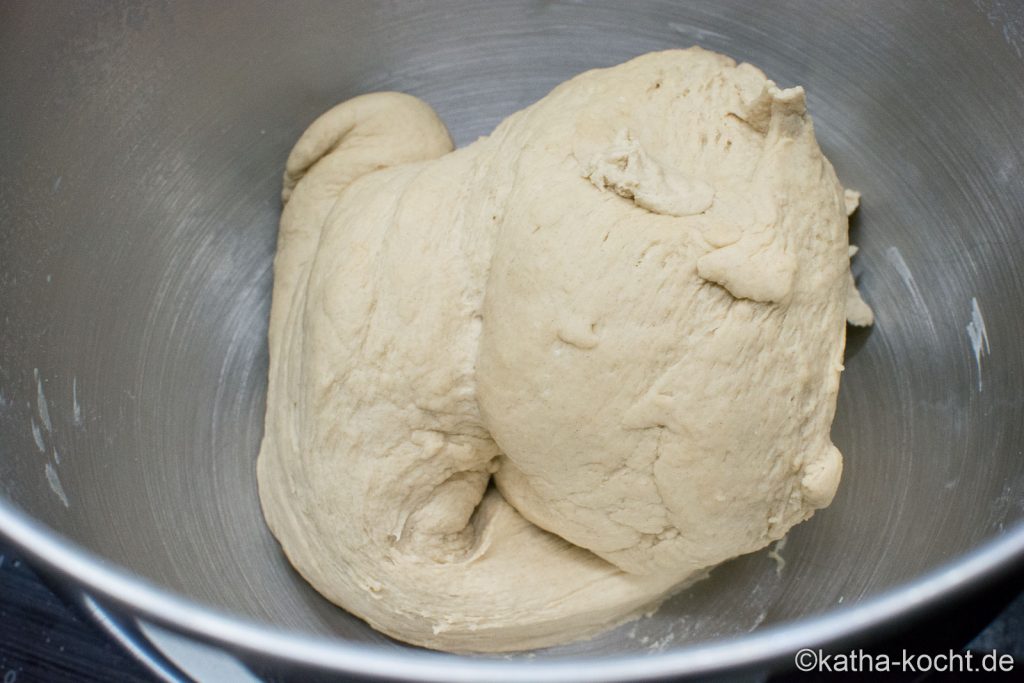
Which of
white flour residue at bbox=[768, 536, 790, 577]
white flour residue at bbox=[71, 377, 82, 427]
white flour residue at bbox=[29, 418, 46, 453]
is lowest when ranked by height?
white flour residue at bbox=[768, 536, 790, 577]

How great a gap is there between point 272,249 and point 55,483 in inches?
21.4

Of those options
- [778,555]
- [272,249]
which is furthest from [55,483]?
[778,555]

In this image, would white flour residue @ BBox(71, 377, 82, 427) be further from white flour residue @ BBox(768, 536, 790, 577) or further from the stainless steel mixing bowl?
white flour residue @ BBox(768, 536, 790, 577)

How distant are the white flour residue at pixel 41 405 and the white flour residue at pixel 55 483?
58 mm

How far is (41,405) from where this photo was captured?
44.0 inches

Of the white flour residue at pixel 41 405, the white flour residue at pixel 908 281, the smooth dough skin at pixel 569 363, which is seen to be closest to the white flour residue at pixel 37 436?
the white flour residue at pixel 41 405

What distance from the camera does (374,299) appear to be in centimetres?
113

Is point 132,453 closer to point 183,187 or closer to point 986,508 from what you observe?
point 183,187

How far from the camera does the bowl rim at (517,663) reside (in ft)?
2.23

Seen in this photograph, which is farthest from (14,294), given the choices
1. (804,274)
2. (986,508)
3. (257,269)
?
(986,508)

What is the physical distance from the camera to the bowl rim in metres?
0.68

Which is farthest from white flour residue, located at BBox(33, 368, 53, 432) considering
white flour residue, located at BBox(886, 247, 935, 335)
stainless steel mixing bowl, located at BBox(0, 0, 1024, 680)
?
white flour residue, located at BBox(886, 247, 935, 335)

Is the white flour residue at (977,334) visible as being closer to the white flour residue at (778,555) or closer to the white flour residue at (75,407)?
the white flour residue at (778,555)

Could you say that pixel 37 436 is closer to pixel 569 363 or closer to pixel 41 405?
pixel 41 405
